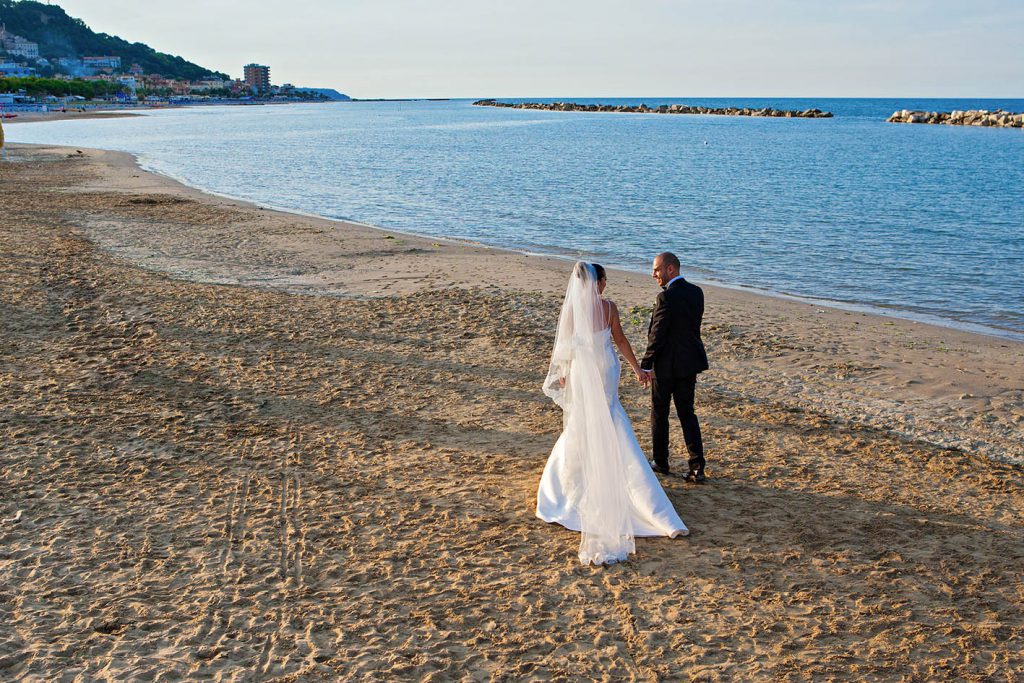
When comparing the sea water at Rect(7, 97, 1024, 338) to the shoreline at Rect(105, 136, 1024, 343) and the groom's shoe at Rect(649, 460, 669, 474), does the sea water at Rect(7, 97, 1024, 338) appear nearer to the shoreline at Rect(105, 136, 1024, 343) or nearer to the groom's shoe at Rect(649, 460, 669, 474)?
the shoreline at Rect(105, 136, 1024, 343)

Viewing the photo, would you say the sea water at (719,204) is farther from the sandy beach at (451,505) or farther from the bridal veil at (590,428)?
the bridal veil at (590,428)

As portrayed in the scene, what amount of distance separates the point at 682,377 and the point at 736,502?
42.8 inches

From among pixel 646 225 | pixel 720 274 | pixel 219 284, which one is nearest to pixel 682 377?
pixel 219 284

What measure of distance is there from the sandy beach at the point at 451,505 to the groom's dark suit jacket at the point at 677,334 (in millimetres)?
1071

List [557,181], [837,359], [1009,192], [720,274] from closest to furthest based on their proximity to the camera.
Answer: [837,359] → [720,274] → [1009,192] → [557,181]

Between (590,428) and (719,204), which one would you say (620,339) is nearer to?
(590,428)

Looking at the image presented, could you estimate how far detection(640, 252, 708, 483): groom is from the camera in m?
6.61

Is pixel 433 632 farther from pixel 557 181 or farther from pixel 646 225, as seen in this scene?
pixel 557 181

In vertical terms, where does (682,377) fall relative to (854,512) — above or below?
Result: above

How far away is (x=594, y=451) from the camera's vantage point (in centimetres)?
614

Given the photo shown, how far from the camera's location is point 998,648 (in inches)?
190

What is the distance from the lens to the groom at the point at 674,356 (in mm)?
6605

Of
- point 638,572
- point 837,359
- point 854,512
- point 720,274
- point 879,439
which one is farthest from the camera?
point 720,274

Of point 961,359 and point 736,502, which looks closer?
point 736,502
